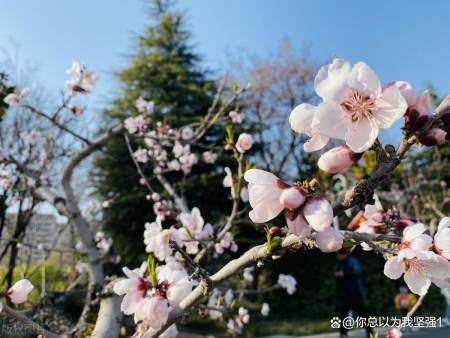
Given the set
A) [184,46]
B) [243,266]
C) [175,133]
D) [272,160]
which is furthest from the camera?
[272,160]

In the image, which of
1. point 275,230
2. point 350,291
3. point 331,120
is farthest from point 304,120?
point 350,291

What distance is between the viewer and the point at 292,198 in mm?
763

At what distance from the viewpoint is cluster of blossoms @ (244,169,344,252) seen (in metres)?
0.77

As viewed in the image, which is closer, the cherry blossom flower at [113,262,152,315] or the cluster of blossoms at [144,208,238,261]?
the cherry blossom flower at [113,262,152,315]

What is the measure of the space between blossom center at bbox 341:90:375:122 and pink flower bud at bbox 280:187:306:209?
0.21m

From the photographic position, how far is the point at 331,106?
789 millimetres

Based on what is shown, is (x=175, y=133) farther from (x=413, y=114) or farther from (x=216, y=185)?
(x=216, y=185)

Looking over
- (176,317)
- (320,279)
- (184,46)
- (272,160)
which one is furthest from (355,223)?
(272,160)

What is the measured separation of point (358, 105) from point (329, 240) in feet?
1.03

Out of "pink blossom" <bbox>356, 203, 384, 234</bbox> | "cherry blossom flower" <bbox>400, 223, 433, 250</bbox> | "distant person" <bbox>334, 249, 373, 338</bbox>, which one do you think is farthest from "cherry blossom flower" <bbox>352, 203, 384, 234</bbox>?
"distant person" <bbox>334, 249, 373, 338</bbox>

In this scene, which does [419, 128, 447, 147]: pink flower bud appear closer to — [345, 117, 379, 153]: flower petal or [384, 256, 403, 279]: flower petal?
[345, 117, 379, 153]: flower petal

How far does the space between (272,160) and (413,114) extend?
13.1 meters

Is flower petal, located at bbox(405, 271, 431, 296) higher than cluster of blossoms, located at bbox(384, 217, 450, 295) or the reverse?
the reverse

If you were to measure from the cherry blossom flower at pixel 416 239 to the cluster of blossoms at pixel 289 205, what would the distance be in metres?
0.21
